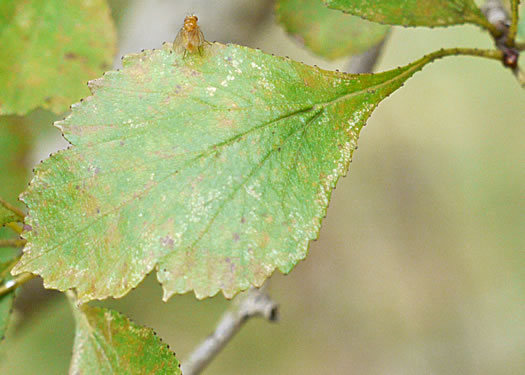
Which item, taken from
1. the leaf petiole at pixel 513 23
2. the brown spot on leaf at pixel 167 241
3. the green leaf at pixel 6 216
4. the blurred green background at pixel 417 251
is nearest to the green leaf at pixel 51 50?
the green leaf at pixel 6 216

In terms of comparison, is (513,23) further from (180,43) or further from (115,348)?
(115,348)

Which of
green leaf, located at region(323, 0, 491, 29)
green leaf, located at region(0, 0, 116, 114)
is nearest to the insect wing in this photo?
green leaf, located at region(323, 0, 491, 29)

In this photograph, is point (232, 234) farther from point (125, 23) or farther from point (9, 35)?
point (125, 23)

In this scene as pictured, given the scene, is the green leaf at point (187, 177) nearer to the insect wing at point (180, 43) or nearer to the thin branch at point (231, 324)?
the insect wing at point (180, 43)

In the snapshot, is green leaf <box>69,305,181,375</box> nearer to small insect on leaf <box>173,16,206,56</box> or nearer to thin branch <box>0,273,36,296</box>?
thin branch <box>0,273,36,296</box>

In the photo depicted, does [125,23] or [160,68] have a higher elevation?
[125,23]

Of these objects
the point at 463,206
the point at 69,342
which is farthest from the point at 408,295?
the point at 69,342

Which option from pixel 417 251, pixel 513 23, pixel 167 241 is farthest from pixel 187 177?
pixel 417 251
